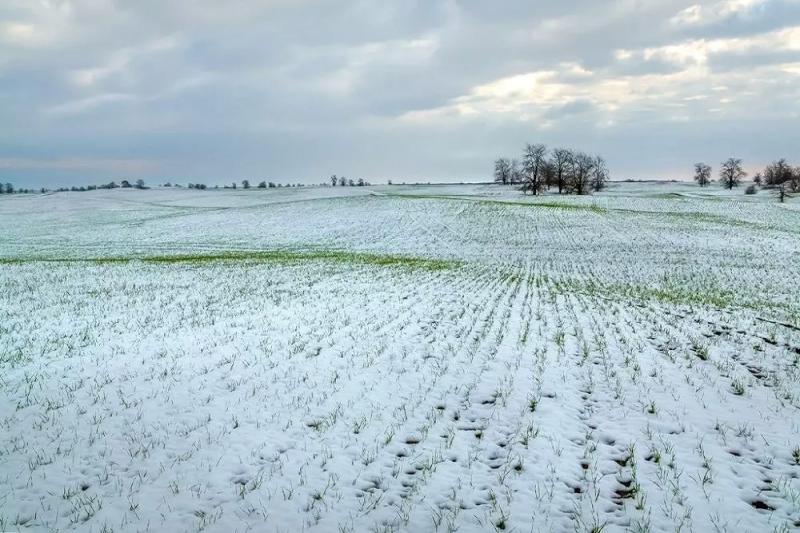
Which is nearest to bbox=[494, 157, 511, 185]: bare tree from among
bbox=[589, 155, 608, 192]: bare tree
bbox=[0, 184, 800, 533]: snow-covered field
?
bbox=[589, 155, 608, 192]: bare tree

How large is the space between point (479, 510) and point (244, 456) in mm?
3571

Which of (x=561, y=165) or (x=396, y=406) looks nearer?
(x=396, y=406)

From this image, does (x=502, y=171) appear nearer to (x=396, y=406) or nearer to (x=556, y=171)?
(x=556, y=171)

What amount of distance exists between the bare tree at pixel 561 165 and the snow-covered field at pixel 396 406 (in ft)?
314

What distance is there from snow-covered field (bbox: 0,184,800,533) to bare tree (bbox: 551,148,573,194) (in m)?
95.8

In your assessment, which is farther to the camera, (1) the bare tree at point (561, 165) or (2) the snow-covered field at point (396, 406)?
(1) the bare tree at point (561, 165)

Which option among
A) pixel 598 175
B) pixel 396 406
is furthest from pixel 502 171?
pixel 396 406

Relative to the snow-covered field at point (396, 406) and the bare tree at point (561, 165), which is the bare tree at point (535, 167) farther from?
the snow-covered field at point (396, 406)

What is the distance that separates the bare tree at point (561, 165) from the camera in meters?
113

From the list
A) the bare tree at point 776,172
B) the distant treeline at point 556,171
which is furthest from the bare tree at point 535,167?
the bare tree at point 776,172

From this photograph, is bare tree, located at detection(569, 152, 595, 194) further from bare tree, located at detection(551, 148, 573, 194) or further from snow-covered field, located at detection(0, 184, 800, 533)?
snow-covered field, located at detection(0, 184, 800, 533)

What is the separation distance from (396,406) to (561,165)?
115927mm

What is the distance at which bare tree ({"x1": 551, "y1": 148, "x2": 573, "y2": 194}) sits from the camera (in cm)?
11294

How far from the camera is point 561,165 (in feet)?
373
